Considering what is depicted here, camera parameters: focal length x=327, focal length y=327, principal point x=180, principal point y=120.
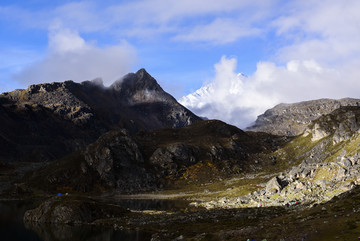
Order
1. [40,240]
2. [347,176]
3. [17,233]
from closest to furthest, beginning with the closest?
[40,240], [17,233], [347,176]

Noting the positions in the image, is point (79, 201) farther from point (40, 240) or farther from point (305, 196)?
point (305, 196)

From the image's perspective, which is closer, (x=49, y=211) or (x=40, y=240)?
(x=40, y=240)

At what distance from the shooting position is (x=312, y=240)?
47062 mm

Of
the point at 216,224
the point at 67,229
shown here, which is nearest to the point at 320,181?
the point at 216,224

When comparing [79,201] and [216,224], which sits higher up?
[79,201]

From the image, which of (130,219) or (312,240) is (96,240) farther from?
(312,240)

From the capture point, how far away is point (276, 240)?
51.6 m

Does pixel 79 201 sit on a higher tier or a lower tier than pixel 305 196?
higher

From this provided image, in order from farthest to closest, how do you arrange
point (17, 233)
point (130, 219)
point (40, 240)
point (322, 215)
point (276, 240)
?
point (130, 219) → point (17, 233) → point (40, 240) → point (322, 215) → point (276, 240)

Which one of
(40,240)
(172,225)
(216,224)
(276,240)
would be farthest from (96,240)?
(276,240)

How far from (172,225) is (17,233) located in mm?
42827

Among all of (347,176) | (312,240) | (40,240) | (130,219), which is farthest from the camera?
(130,219)

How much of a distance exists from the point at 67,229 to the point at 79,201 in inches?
674

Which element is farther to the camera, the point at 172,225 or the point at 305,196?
the point at 305,196
